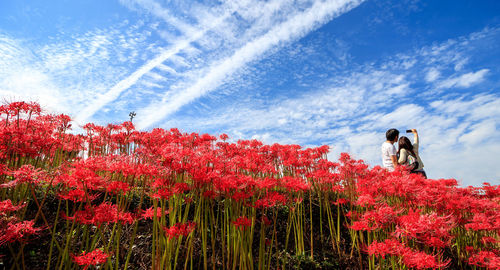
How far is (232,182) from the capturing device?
3.77 meters

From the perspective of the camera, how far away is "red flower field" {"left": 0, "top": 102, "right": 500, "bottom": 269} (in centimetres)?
337

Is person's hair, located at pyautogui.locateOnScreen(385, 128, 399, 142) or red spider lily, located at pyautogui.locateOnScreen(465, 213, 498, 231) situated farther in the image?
person's hair, located at pyautogui.locateOnScreen(385, 128, 399, 142)

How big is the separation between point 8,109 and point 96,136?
3.88 metres

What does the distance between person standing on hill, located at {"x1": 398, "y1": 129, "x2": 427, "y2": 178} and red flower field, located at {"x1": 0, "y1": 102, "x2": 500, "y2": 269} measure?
5.14 ft

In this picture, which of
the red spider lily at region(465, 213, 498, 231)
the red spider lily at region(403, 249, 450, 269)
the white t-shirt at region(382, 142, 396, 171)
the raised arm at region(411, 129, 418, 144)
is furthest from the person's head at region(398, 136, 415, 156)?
the red spider lily at region(403, 249, 450, 269)

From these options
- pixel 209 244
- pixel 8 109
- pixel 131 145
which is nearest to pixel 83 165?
pixel 8 109

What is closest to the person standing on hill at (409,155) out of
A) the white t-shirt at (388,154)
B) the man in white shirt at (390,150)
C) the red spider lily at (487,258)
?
the man in white shirt at (390,150)

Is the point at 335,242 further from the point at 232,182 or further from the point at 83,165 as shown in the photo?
the point at 83,165

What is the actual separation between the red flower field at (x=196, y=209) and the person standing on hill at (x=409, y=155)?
157 cm

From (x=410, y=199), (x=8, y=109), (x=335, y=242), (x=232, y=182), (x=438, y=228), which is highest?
(x=8, y=109)

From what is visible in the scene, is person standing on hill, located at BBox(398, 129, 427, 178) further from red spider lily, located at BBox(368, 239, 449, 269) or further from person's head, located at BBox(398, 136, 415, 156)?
red spider lily, located at BBox(368, 239, 449, 269)

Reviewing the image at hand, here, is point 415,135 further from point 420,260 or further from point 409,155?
point 420,260

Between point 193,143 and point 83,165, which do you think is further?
point 193,143

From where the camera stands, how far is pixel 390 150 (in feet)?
28.8
